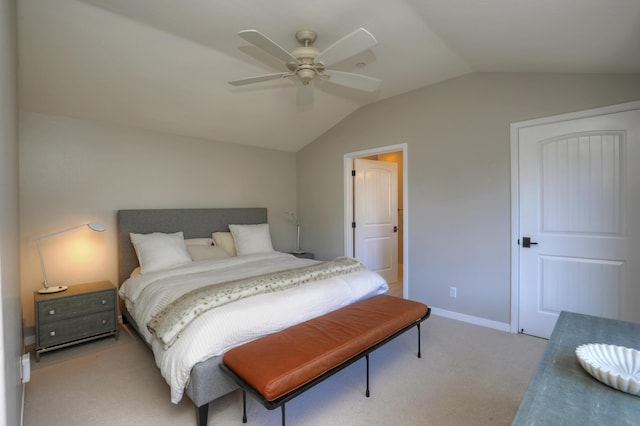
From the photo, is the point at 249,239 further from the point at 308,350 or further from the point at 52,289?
the point at 308,350

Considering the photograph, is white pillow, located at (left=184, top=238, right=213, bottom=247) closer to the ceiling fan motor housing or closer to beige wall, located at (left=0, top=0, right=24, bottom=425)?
beige wall, located at (left=0, top=0, right=24, bottom=425)

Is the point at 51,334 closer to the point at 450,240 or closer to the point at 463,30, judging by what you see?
the point at 450,240

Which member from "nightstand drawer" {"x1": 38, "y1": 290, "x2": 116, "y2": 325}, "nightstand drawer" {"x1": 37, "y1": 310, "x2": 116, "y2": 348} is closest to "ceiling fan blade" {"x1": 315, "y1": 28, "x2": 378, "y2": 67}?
"nightstand drawer" {"x1": 38, "y1": 290, "x2": 116, "y2": 325}

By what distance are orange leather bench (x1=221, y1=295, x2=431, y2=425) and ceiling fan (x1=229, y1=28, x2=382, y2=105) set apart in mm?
1802

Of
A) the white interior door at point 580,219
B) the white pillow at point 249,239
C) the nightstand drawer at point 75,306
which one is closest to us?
the white interior door at point 580,219

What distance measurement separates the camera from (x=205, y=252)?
11.7 ft

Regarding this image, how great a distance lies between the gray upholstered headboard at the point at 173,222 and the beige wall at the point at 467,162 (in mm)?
2043

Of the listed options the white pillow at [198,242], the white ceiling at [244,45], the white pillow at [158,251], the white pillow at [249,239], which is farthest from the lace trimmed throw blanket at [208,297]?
the white ceiling at [244,45]

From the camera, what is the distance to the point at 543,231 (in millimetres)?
2842

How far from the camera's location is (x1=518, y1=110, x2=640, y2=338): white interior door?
2420mm

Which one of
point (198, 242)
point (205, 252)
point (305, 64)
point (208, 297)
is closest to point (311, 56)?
Result: point (305, 64)

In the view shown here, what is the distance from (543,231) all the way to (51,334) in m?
4.55

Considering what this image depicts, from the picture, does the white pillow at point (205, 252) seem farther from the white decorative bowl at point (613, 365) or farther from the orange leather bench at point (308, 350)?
the white decorative bowl at point (613, 365)

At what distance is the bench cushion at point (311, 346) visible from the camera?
1.53 metres
